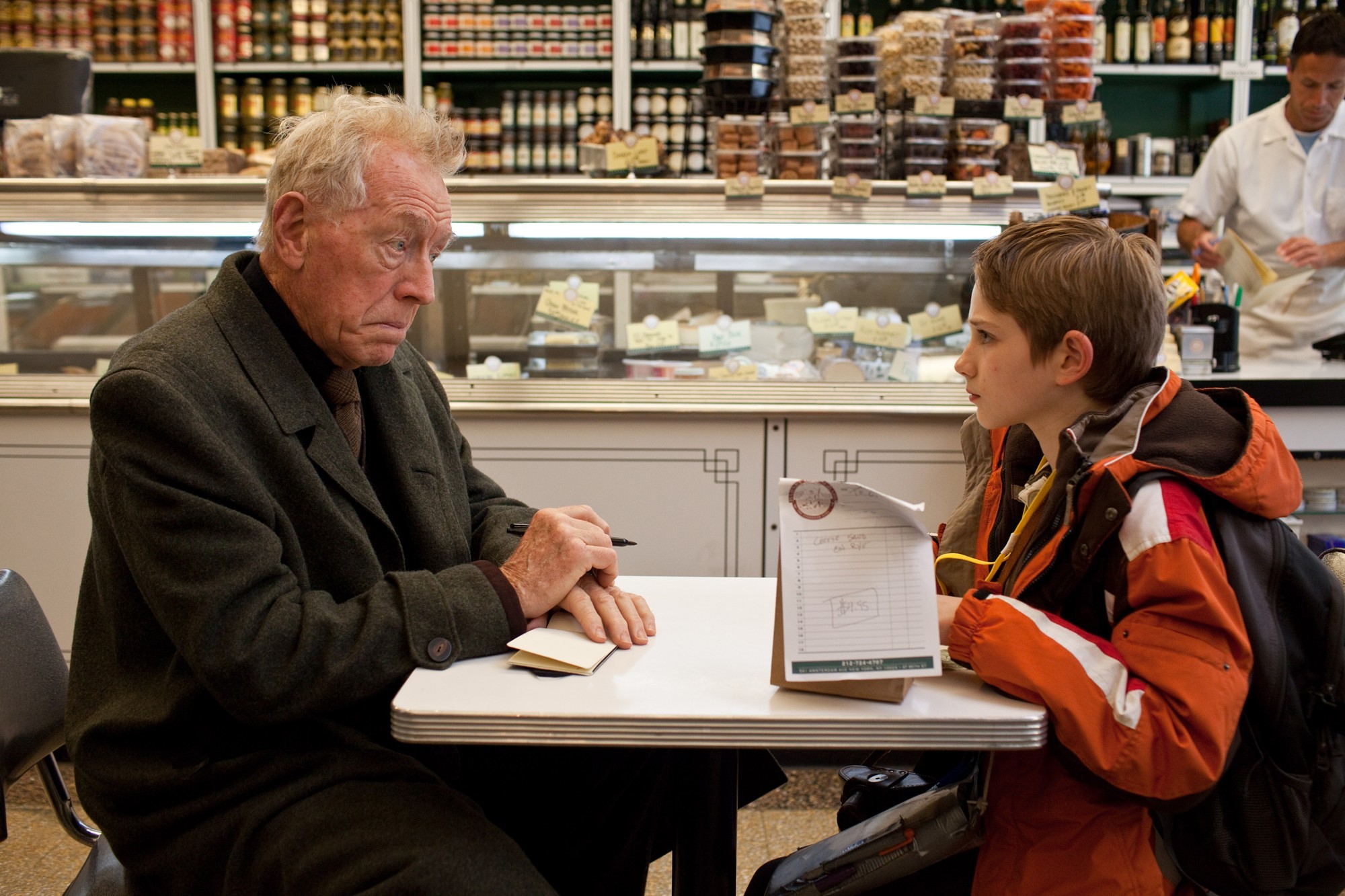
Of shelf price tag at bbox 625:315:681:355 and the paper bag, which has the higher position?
shelf price tag at bbox 625:315:681:355

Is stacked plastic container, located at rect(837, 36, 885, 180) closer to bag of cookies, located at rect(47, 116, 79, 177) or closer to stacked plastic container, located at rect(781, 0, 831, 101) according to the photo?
stacked plastic container, located at rect(781, 0, 831, 101)

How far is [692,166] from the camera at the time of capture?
213 inches

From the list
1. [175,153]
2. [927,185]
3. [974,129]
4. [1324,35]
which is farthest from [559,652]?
[1324,35]

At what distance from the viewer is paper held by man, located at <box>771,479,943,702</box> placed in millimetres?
1180

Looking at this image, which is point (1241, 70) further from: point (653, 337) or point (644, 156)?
point (653, 337)

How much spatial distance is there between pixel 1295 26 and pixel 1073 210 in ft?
11.3

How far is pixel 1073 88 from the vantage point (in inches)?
121

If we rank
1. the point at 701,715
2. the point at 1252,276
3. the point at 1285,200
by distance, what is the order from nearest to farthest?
the point at 701,715, the point at 1252,276, the point at 1285,200

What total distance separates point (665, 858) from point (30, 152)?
8.75ft

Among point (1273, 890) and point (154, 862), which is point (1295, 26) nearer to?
point (1273, 890)

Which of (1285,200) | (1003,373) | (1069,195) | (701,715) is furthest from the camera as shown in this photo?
(1285,200)

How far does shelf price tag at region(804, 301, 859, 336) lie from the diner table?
1.86 m

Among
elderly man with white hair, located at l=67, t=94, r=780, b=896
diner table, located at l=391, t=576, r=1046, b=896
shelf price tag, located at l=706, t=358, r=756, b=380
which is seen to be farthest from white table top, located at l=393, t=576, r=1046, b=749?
shelf price tag, located at l=706, t=358, r=756, b=380

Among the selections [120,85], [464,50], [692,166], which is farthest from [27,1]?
[692,166]
